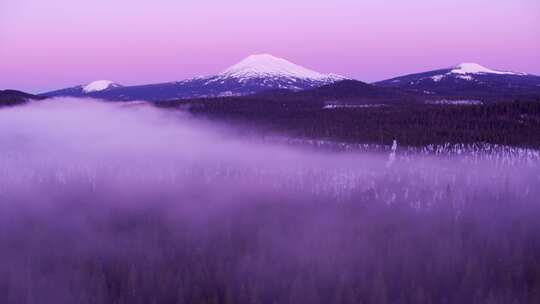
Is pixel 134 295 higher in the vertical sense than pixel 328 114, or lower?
lower

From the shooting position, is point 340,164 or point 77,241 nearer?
point 77,241

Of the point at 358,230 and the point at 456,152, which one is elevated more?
the point at 456,152

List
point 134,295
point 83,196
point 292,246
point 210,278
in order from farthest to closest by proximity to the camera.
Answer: point 83,196 < point 292,246 < point 210,278 < point 134,295

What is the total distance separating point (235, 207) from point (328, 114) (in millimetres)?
72438

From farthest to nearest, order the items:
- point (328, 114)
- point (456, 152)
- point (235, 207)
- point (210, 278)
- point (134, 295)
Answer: point (328, 114) < point (456, 152) < point (235, 207) < point (210, 278) < point (134, 295)

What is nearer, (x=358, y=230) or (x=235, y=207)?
(x=358, y=230)

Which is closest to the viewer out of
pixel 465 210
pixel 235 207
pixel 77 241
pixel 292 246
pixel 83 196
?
pixel 292 246

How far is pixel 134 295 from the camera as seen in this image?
200ft

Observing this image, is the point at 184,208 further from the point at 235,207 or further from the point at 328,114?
the point at 328,114

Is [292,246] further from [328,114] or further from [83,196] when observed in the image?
[328,114]

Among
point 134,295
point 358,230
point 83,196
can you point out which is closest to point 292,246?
point 358,230

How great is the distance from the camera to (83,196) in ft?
471

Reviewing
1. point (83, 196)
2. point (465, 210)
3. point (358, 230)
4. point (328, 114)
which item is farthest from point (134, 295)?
point (328, 114)

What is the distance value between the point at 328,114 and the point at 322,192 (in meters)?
53.2
